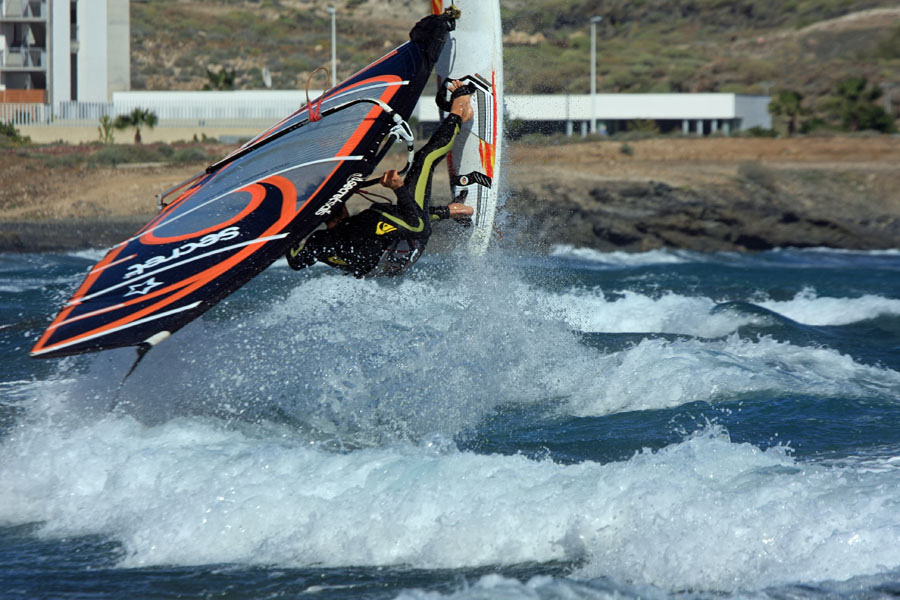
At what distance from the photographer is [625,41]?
222 ft

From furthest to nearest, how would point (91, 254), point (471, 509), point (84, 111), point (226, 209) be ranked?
point (84, 111) → point (91, 254) → point (226, 209) → point (471, 509)

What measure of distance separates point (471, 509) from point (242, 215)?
2779 millimetres

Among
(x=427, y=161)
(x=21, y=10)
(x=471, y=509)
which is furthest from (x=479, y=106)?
(x=21, y=10)

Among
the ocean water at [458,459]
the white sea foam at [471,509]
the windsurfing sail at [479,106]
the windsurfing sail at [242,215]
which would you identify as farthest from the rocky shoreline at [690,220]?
the white sea foam at [471,509]

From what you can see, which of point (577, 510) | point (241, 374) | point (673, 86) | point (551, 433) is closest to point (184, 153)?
point (241, 374)

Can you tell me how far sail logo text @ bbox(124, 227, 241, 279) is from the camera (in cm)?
689

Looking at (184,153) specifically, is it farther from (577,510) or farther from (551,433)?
(577,510)

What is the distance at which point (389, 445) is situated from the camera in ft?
23.9

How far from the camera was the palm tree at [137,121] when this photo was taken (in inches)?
1313

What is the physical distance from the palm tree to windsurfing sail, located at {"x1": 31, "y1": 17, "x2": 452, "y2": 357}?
87.0ft

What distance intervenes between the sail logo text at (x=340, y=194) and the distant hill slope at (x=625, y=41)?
3408 centimetres

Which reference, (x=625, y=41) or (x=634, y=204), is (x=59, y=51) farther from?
(x=625, y=41)

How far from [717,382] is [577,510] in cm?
395

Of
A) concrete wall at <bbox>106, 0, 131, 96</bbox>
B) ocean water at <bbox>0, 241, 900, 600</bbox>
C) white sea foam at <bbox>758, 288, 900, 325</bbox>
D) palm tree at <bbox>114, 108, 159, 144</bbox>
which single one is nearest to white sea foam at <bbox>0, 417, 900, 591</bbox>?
ocean water at <bbox>0, 241, 900, 600</bbox>
